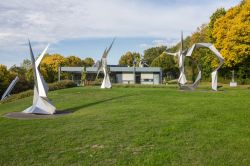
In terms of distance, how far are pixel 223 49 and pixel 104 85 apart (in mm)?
17061

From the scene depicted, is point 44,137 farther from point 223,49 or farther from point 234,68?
point 234,68

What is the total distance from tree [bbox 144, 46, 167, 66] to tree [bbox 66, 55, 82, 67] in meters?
17.9

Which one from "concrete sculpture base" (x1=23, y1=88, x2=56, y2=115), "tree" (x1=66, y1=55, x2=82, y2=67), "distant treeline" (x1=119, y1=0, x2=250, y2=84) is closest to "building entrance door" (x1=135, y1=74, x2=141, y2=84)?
"tree" (x1=66, y1=55, x2=82, y2=67)

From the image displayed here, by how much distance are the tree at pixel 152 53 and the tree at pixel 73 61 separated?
17.9m

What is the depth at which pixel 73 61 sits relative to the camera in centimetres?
8456

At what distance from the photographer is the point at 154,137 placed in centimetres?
892

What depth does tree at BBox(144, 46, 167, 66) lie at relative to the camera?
9075cm

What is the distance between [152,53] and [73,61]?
21.0 metres

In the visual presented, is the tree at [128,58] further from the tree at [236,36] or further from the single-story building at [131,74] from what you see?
the tree at [236,36]

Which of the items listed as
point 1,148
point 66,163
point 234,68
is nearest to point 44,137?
point 1,148

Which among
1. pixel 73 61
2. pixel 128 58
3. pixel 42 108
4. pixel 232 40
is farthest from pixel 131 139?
pixel 128 58

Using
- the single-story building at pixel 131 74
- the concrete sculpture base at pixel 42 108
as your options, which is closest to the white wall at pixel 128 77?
the single-story building at pixel 131 74

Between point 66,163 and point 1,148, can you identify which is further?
point 1,148

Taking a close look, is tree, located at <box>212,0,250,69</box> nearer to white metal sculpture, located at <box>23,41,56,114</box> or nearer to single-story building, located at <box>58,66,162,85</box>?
single-story building, located at <box>58,66,162,85</box>
